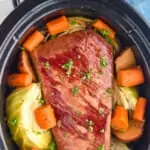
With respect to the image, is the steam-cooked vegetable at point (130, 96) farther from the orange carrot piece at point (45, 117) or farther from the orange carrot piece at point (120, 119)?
the orange carrot piece at point (45, 117)

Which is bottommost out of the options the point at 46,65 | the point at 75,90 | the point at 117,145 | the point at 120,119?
the point at 117,145

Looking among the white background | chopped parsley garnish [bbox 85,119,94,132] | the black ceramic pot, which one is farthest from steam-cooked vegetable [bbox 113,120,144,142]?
the white background

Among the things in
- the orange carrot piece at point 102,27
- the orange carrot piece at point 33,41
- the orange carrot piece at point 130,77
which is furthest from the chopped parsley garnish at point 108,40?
the orange carrot piece at point 33,41

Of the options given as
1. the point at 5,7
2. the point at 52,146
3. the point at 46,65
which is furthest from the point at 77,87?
the point at 5,7

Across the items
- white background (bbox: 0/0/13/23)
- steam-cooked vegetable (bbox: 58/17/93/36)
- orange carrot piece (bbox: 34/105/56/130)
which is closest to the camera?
orange carrot piece (bbox: 34/105/56/130)

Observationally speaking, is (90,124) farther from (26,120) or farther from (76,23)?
(76,23)

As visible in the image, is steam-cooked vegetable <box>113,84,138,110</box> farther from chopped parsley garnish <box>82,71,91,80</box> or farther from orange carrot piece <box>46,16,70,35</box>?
orange carrot piece <box>46,16,70,35</box>

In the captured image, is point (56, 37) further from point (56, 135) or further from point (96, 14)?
point (56, 135)
